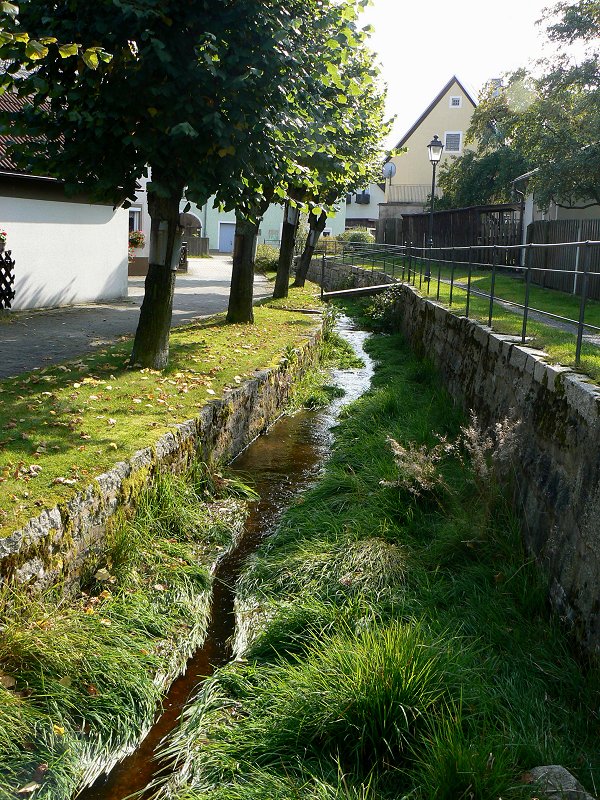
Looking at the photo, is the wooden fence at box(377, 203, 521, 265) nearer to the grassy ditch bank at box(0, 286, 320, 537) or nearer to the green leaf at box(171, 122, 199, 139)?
the grassy ditch bank at box(0, 286, 320, 537)

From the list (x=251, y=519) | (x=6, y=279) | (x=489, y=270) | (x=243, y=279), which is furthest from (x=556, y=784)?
(x=6, y=279)

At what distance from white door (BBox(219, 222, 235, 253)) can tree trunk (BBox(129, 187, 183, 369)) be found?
Result: 5172cm

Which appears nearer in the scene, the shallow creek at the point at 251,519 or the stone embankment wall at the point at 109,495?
the shallow creek at the point at 251,519

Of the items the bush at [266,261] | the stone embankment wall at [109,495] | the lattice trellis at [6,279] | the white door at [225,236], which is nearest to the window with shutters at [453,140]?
the white door at [225,236]

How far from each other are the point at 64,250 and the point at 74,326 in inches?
167

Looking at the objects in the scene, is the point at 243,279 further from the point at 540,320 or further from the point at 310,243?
the point at 310,243

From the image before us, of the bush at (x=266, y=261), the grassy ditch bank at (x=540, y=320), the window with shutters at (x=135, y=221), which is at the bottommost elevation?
the grassy ditch bank at (x=540, y=320)

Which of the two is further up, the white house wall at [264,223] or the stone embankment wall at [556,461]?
the white house wall at [264,223]

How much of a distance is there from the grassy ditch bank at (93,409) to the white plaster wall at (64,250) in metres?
5.20

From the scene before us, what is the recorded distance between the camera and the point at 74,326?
589 inches

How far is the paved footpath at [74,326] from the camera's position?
11359 mm

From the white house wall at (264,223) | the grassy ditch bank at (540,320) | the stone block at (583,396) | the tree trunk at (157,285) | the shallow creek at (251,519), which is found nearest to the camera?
the shallow creek at (251,519)

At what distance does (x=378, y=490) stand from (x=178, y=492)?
1.81m

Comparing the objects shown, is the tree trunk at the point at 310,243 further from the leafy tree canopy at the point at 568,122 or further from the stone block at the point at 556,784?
the stone block at the point at 556,784
